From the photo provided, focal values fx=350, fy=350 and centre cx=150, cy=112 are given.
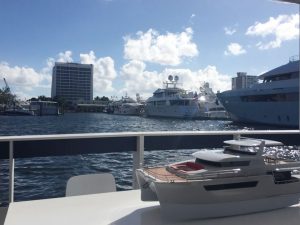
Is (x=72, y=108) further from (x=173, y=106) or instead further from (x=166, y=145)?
(x=166, y=145)

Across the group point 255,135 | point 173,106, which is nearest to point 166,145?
point 255,135

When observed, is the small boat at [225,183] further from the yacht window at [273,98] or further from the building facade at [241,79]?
the building facade at [241,79]

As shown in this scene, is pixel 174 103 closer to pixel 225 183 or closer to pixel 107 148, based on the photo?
pixel 107 148

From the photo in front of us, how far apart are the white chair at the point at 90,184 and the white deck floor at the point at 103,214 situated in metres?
0.24

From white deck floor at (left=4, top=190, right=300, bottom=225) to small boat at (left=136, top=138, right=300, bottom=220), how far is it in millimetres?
27

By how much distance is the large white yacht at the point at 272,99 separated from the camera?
71.9 ft

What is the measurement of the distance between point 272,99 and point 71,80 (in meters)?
39.1

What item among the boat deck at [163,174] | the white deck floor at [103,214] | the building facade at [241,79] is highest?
the building facade at [241,79]

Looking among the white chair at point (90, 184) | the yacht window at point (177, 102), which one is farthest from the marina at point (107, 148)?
the yacht window at point (177, 102)

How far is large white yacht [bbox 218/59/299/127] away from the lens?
71.9 ft

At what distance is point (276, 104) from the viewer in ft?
75.0

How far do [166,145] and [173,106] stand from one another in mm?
41400

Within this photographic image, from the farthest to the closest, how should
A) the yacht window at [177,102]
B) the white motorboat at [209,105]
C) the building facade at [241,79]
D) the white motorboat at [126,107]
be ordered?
the white motorboat at [126,107] < the white motorboat at [209,105] < the yacht window at [177,102] < the building facade at [241,79]

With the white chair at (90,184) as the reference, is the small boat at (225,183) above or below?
above
